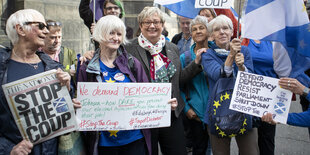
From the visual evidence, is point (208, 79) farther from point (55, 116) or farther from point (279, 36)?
point (55, 116)

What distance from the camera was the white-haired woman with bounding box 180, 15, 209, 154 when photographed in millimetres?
3252

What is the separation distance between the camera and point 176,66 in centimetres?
308

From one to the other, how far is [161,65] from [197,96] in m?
0.64

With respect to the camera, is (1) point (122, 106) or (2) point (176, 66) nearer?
(1) point (122, 106)

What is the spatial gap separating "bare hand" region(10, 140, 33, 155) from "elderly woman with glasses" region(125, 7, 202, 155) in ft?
3.98

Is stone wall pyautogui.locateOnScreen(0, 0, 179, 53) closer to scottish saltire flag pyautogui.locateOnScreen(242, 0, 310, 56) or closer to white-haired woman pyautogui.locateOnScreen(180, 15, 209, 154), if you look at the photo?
white-haired woman pyautogui.locateOnScreen(180, 15, 209, 154)

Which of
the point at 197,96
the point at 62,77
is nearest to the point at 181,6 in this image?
the point at 197,96

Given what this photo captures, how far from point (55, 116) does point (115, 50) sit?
784mm

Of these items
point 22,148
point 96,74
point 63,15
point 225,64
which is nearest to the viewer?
point 22,148

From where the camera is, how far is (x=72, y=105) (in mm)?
2297

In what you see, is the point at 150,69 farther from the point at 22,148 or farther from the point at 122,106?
the point at 22,148

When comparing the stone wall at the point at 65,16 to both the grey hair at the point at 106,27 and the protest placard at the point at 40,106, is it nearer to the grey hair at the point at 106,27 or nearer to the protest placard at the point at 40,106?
the grey hair at the point at 106,27

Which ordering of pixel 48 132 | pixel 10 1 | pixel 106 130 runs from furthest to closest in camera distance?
1. pixel 10 1
2. pixel 106 130
3. pixel 48 132

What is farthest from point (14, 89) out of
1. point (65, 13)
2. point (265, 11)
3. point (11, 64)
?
point (65, 13)
